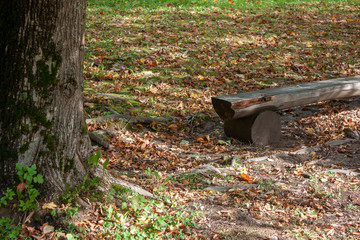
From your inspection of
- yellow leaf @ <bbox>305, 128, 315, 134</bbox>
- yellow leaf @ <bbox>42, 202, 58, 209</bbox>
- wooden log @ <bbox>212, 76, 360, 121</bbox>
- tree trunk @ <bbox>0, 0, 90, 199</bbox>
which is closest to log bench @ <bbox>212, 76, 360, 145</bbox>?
wooden log @ <bbox>212, 76, 360, 121</bbox>

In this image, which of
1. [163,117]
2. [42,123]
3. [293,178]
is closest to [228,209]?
[293,178]

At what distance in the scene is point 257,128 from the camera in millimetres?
5516

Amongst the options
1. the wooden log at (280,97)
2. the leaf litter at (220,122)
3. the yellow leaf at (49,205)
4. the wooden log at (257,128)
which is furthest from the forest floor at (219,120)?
the yellow leaf at (49,205)

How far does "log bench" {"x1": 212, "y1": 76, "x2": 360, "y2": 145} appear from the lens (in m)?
5.17

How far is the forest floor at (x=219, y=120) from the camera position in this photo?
382 cm

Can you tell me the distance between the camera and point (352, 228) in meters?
3.60

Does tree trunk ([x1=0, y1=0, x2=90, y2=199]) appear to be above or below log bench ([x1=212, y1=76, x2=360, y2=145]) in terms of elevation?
above

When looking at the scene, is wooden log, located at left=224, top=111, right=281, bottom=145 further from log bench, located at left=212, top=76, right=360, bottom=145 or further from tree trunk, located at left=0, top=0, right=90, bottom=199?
tree trunk, located at left=0, top=0, right=90, bottom=199

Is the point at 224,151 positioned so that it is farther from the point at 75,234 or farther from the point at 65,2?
the point at 65,2

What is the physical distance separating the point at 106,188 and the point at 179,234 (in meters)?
0.76

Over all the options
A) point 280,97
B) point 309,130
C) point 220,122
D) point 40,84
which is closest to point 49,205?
point 40,84

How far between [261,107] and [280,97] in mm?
320

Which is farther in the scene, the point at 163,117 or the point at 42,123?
the point at 163,117

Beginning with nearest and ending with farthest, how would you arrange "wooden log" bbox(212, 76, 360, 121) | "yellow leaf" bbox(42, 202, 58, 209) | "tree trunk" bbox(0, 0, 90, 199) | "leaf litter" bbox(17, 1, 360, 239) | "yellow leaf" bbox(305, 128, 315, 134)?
"tree trunk" bbox(0, 0, 90, 199) < "yellow leaf" bbox(42, 202, 58, 209) < "leaf litter" bbox(17, 1, 360, 239) < "wooden log" bbox(212, 76, 360, 121) < "yellow leaf" bbox(305, 128, 315, 134)
